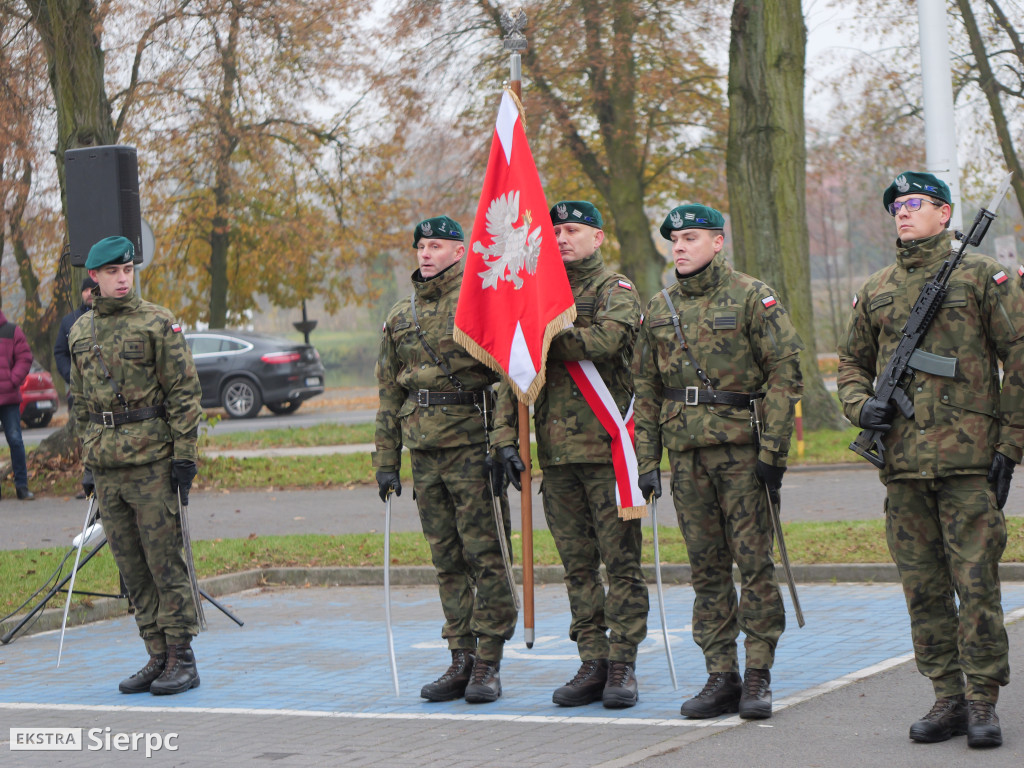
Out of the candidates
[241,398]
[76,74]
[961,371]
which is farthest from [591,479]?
[241,398]

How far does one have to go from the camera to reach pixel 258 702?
6.91 m

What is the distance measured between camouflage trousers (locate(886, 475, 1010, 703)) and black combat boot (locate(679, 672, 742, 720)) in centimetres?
90

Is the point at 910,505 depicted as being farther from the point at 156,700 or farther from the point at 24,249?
the point at 24,249

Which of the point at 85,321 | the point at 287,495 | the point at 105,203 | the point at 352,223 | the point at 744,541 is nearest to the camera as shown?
the point at 744,541

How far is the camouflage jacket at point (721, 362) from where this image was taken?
600 cm

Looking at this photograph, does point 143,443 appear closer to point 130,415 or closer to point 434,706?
point 130,415

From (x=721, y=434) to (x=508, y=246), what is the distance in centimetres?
155

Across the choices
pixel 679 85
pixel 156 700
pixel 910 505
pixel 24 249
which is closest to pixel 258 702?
pixel 156 700

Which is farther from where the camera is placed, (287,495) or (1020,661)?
(287,495)

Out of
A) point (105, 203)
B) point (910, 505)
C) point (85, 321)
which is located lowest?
point (910, 505)

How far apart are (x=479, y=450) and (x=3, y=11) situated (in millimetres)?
14362

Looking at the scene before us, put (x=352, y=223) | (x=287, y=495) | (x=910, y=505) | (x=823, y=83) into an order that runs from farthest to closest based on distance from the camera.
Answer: (x=352, y=223), (x=823, y=83), (x=287, y=495), (x=910, y=505)

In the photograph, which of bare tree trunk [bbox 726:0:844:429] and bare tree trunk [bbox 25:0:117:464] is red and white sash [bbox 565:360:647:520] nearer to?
bare tree trunk [bbox 25:0:117:464]

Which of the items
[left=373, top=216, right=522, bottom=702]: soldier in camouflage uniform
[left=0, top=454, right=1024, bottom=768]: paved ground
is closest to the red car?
[left=0, top=454, right=1024, bottom=768]: paved ground
